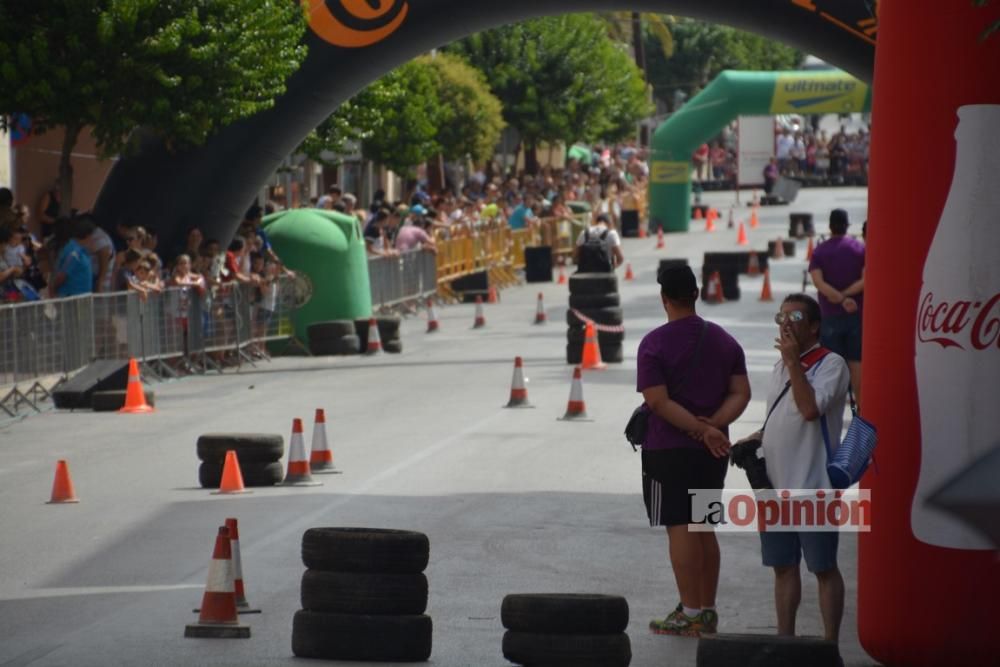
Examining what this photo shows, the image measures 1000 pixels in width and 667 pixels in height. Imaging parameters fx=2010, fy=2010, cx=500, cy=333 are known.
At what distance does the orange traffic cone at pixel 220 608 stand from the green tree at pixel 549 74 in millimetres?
45282

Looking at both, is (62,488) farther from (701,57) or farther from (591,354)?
(701,57)

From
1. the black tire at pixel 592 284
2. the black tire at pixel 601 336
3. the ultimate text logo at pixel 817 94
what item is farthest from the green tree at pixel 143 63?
the ultimate text logo at pixel 817 94

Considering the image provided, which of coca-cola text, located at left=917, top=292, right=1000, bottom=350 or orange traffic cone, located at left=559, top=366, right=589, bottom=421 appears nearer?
coca-cola text, located at left=917, top=292, right=1000, bottom=350

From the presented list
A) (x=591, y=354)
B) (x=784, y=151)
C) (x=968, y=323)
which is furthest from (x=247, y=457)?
(x=784, y=151)

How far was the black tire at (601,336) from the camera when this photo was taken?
23391 mm

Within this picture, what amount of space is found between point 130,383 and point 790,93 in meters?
31.7

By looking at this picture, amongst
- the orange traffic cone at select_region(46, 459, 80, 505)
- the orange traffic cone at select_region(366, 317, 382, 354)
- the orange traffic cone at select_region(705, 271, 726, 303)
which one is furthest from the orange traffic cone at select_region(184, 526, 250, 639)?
the orange traffic cone at select_region(705, 271, 726, 303)

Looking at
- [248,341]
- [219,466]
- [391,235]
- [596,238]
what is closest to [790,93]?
[391,235]

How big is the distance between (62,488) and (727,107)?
37.8 metres

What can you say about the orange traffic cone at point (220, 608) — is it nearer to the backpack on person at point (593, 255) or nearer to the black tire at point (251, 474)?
the black tire at point (251, 474)

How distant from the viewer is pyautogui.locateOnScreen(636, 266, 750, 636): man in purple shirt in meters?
9.07

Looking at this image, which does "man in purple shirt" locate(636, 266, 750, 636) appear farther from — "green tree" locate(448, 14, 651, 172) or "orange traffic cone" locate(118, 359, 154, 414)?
"green tree" locate(448, 14, 651, 172)

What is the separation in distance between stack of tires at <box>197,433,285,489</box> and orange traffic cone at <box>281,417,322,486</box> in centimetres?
9

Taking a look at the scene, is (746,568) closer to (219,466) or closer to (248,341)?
(219,466)
